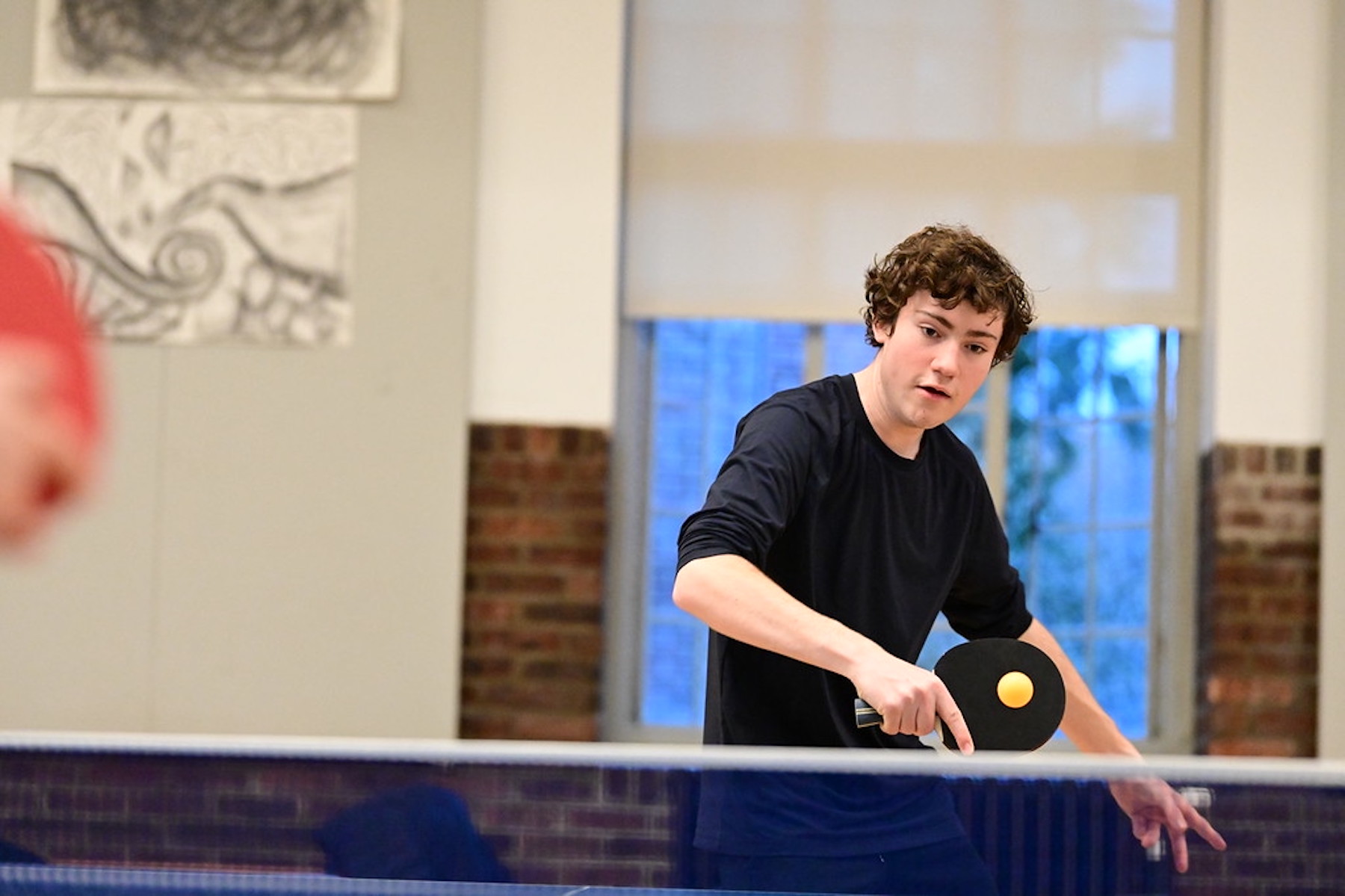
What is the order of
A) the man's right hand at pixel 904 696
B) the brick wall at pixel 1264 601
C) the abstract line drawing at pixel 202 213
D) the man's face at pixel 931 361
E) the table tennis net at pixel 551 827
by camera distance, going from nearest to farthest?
Answer: the table tennis net at pixel 551 827
the man's right hand at pixel 904 696
the man's face at pixel 931 361
the brick wall at pixel 1264 601
the abstract line drawing at pixel 202 213

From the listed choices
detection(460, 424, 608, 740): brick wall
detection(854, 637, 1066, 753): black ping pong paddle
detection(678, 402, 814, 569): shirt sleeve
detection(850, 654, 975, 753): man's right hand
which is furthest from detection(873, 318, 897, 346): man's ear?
detection(460, 424, 608, 740): brick wall

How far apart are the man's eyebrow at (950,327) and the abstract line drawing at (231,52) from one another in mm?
3317

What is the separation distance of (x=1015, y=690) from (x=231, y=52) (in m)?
3.91

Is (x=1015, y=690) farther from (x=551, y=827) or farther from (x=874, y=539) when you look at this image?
(x=551, y=827)

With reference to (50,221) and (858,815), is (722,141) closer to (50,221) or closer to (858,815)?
(50,221)

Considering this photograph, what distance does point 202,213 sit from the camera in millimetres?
5148

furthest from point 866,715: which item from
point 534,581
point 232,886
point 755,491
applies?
point 534,581

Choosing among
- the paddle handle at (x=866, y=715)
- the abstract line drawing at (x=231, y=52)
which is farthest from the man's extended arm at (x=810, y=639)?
the abstract line drawing at (x=231, y=52)

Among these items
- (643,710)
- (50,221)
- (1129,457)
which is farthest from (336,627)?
(1129,457)

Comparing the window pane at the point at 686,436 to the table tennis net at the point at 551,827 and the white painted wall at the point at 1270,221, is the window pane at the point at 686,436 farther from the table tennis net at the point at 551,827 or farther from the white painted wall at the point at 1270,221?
the table tennis net at the point at 551,827

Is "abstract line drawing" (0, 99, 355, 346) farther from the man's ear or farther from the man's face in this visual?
the man's face

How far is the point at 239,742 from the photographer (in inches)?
63.1

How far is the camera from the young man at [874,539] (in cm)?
184

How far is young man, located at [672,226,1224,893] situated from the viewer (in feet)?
6.04
